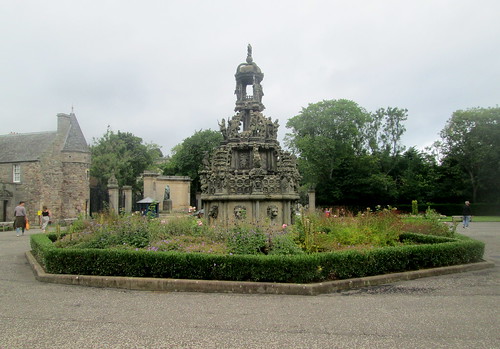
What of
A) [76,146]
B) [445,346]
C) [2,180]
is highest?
[76,146]

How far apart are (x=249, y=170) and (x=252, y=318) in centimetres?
985

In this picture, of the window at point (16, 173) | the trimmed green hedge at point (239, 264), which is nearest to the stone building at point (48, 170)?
the window at point (16, 173)

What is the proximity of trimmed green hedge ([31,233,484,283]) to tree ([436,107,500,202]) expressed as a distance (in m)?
37.0

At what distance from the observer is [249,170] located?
1528 cm

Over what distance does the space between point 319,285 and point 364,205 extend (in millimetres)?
36079

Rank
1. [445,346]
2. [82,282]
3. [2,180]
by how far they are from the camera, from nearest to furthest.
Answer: [445,346], [82,282], [2,180]

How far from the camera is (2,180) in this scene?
3095 cm

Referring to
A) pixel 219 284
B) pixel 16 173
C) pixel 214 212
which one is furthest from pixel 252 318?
pixel 16 173

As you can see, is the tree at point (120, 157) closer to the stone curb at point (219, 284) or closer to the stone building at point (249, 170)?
the stone building at point (249, 170)

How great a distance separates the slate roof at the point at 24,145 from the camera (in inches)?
1214

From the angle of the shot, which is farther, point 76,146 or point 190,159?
point 190,159

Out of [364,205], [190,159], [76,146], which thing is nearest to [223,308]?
[76,146]

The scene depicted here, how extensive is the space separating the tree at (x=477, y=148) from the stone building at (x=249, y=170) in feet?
107

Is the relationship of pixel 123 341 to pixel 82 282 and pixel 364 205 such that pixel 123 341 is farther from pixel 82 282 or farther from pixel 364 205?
pixel 364 205
